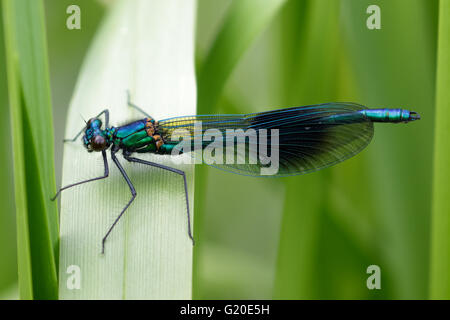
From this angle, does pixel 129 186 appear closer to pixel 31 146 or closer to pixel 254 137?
pixel 31 146

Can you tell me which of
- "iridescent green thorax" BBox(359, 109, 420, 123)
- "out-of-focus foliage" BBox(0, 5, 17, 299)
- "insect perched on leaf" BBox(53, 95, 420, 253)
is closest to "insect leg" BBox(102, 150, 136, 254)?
"insect perched on leaf" BBox(53, 95, 420, 253)

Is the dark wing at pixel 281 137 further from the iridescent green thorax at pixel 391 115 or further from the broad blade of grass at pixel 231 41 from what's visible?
the broad blade of grass at pixel 231 41

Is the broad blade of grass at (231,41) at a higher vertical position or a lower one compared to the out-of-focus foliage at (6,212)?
higher

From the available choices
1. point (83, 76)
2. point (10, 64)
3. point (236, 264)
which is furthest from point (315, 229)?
point (10, 64)

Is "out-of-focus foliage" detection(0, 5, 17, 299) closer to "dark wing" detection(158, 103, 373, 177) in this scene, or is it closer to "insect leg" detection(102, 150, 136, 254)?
"insect leg" detection(102, 150, 136, 254)

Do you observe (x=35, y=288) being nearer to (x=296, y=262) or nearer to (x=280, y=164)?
(x=296, y=262)

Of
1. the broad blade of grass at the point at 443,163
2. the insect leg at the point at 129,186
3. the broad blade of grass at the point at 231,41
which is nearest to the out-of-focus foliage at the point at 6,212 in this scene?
the insect leg at the point at 129,186
